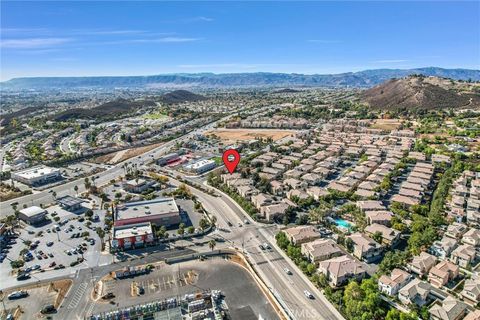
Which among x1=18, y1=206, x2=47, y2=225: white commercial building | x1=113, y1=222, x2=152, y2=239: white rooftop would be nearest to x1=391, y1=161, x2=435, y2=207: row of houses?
x1=113, y1=222, x2=152, y2=239: white rooftop

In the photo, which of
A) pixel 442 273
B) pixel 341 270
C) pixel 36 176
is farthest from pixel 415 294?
pixel 36 176

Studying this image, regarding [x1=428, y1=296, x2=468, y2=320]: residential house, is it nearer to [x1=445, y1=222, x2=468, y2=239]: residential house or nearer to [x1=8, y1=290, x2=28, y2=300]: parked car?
[x1=445, y1=222, x2=468, y2=239]: residential house

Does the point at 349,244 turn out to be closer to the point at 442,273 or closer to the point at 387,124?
the point at 442,273

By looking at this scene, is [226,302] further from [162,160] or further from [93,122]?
[93,122]

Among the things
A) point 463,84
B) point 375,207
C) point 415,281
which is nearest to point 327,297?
point 415,281

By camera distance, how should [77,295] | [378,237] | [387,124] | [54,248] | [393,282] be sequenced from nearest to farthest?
[393,282]
[77,295]
[378,237]
[54,248]
[387,124]

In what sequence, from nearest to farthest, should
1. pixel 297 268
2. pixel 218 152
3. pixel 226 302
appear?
pixel 226 302, pixel 297 268, pixel 218 152

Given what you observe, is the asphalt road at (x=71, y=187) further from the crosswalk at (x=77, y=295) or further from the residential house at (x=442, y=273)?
the residential house at (x=442, y=273)
